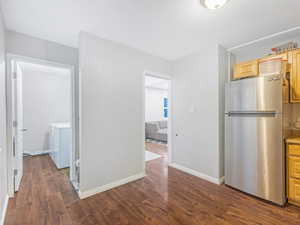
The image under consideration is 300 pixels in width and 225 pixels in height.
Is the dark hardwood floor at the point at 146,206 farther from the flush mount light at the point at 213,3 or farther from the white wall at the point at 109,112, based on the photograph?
the flush mount light at the point at 213,3

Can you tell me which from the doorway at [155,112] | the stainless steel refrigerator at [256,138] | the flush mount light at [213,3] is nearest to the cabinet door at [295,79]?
the stainless steel refrigerator at [256,138]

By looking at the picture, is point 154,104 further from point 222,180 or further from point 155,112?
point 222,180

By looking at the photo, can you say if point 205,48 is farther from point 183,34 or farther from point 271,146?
point 271,146

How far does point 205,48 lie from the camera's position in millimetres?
2766

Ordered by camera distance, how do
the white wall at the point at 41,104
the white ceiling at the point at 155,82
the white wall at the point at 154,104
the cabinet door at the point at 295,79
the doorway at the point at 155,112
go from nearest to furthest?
the cabinet door at the point at 295,79
the white wall at the point at 41,104
the white ceiling at the point at 155,82
the doorway at the point at 155,112
the white wall at the point at 154,104

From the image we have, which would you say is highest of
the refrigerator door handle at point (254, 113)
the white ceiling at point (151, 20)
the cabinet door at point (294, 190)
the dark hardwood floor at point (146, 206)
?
the white ceiling at point (151, 20)

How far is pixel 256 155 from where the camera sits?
83.8 inches

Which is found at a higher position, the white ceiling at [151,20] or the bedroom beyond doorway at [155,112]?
the white ceiling at [151,20]

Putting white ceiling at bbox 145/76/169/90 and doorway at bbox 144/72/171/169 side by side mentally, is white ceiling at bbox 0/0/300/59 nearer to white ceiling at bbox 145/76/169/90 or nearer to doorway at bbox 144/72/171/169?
white ceiling at bbox 145/76/169/90

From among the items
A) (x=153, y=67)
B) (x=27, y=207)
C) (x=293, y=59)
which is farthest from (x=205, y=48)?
(x=27, y=207)

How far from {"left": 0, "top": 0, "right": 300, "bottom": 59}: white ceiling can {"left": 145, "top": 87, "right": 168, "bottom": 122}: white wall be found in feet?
16.1

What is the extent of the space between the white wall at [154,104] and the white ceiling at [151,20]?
16.1ft

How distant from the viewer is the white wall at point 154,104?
7407 millimetres

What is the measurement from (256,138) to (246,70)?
111 cm
